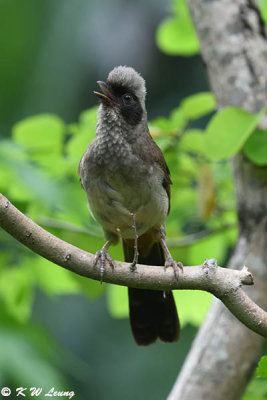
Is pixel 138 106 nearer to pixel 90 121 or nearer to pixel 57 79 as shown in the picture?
pixel 90 121

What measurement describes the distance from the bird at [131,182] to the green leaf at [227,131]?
321 millimetres

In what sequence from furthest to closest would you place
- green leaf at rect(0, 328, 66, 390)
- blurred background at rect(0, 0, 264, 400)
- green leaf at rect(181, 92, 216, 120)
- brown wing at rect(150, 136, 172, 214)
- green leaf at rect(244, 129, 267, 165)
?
green leaf at rect(181, 92, 216, 120) → brown wing at rect(150, 136, 172, 214) → green leaf at rect(244, 129, 267, 165) → blurred background at rect(0, 0, 264, 400) → green leaf at rect(0, 328, 66, 390)

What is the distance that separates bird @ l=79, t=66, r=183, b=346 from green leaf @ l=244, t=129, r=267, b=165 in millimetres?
438

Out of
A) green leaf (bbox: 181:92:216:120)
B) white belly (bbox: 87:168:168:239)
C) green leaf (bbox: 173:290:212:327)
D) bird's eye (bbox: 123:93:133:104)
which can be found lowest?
green leaf (bbox: 173:290:212:327)

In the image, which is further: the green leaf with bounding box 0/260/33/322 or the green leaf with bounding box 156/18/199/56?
the green leaf with bounding box 156/18/199/56

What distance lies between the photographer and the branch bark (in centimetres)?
339

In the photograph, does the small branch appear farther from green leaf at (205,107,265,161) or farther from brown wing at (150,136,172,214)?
brown wing at (150,136,172,214)

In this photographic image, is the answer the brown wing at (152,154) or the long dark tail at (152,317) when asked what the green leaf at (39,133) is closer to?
the brown wing at (152,154)

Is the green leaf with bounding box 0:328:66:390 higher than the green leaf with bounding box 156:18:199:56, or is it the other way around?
the green leaf with bounding box 156:18:199:56

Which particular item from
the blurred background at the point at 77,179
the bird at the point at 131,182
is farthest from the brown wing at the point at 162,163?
the blurred background at the point at 77,179

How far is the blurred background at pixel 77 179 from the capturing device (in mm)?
3117

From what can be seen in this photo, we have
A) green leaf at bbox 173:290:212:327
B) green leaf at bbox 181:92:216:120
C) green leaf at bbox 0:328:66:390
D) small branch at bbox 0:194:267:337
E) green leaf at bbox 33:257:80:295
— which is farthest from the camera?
green leaf at bbox 33:257:80:295

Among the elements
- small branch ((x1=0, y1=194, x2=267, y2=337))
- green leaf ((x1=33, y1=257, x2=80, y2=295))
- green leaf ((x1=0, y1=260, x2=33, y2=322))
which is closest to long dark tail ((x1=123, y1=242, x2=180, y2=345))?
green leaf ((x1=33, y1=257, x2=80, y2=295))

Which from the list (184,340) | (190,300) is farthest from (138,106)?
(184,340)
